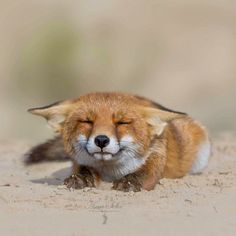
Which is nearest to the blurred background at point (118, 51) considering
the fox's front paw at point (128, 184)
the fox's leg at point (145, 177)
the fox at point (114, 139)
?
the fox at point (114, 139)

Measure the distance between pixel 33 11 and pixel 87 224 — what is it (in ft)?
94.4

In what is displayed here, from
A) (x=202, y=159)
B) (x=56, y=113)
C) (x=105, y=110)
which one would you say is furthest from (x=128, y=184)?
(x=202, y=159)

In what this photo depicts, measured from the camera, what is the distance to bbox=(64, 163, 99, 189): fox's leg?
8.34 meters

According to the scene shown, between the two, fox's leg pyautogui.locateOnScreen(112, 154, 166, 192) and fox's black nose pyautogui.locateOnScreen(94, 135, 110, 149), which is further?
fox's leg pyautogui.locateOnScreen(112, 154, 166, 192)

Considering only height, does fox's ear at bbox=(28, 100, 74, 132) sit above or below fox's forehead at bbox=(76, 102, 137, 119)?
below

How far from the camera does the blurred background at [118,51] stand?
30.1 m

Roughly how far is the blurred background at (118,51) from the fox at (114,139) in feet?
59.4

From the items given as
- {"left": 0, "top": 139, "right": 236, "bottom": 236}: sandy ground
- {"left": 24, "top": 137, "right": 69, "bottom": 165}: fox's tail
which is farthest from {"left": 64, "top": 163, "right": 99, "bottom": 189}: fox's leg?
{"left": 24, "top": 137, "right": 69, "bottom": 165}: fox's tail

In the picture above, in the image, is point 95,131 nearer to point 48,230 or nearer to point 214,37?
point 48,230

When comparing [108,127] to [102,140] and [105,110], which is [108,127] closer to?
[102,140]

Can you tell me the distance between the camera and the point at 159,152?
881 cm

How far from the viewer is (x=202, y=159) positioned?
409 inches

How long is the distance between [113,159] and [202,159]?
2270 millimetres

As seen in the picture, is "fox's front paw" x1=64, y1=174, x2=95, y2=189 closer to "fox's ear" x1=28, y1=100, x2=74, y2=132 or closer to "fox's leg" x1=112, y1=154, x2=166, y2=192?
"fox's leg" x1=112, y1=154, x2=166, y2=192
